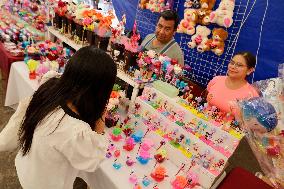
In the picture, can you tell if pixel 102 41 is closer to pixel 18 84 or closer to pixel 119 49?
pixel 119 49

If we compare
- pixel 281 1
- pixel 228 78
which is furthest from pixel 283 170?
pixel 281 1

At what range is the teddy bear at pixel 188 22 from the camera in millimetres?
3578

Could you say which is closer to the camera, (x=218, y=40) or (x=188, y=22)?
(x=218, y=40)

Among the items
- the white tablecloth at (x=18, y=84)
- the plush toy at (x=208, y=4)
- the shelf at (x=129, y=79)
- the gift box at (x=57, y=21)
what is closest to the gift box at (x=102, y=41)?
the shelf at (x=129, y=79)

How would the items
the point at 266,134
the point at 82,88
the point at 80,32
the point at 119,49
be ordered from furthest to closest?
the point at 80,32, the point at 119,49, the point at 82,88, the point at 266,134

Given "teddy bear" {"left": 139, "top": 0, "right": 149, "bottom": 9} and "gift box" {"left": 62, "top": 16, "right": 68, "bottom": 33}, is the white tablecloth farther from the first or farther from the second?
"teddy bear" {"left": 139, "top": 0, "right": 149, "bottom": 9}

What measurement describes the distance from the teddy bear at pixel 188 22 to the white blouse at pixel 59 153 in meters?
2.80

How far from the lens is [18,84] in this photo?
2857 mm

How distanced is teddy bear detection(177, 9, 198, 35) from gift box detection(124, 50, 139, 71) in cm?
170

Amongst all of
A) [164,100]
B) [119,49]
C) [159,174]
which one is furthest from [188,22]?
[159,174]

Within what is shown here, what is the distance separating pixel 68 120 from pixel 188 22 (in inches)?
117

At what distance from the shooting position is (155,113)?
1.92 meters

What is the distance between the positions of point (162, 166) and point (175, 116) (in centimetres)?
40

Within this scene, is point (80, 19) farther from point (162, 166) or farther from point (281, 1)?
point (281, 1)
